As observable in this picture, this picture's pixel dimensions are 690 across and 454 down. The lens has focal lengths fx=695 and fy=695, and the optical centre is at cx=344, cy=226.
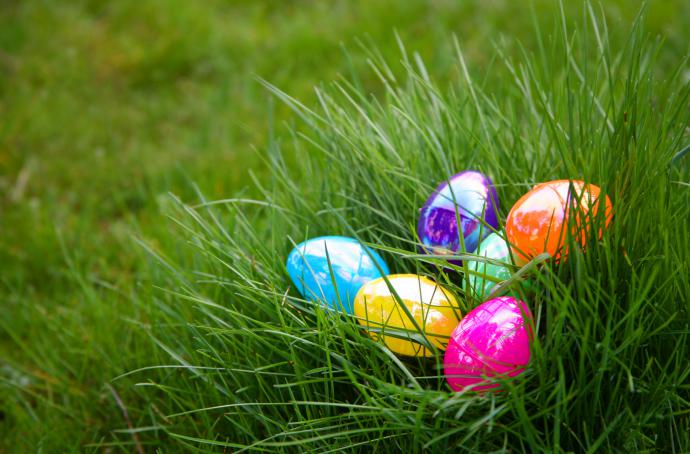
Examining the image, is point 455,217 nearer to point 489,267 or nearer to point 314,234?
point 489,267

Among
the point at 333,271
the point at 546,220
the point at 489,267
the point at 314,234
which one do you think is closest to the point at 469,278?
the point at 489,267

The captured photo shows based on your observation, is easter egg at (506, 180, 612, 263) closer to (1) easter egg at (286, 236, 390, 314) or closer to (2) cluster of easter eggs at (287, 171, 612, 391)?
(2) cluster of easter eggs at (287, 171, 612, 391)

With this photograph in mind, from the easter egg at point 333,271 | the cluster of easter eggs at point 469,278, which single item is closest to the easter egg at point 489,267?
the cluster of easter eggs at point 469,278

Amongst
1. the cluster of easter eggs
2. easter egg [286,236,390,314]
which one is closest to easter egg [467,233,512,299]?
the cluster of easter eggs

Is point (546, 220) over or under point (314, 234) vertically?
over

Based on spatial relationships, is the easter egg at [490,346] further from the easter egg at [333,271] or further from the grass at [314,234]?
the easter egg at [333,271]

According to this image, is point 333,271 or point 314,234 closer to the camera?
point 333,271
